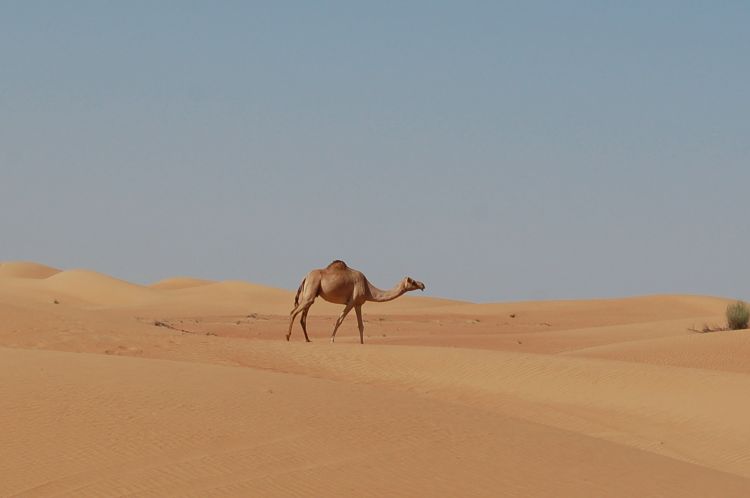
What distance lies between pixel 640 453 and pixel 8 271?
102 metres

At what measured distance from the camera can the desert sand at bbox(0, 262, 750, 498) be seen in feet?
29.4

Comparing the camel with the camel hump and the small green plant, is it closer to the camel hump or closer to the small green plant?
the camel hump

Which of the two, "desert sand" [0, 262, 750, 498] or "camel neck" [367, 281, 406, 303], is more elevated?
"camel neck" [367, 281, 406, 303]

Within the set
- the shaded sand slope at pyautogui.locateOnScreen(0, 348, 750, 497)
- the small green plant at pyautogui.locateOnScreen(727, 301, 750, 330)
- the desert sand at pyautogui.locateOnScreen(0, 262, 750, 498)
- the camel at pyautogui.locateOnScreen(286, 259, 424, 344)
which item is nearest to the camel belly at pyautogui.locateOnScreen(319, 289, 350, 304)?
the camel at pyautogui.locateOnScreen(286, 259, 424, 344)

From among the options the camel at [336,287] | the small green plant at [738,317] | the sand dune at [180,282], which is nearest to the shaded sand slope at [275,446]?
the camel at [336,287]

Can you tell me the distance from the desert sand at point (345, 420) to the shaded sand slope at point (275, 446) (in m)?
0.03

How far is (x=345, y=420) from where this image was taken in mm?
11000

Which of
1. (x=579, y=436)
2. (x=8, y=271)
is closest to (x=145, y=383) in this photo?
(x=579, y=436)

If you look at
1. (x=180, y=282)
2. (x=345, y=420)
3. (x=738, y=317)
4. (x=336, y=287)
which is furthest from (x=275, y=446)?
(x=180, y=282)

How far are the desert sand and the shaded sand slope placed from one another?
0.09ft

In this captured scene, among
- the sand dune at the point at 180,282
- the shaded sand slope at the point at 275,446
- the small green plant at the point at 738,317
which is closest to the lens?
the shaded sand slope at the point at 275,446

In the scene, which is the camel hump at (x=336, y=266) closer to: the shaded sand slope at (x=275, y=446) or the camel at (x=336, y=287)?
the camel at (x=336, y=287)

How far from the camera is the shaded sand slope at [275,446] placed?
8.70 metres

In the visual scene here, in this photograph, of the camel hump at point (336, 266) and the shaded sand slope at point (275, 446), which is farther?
the camel hump at point (336, 266)
